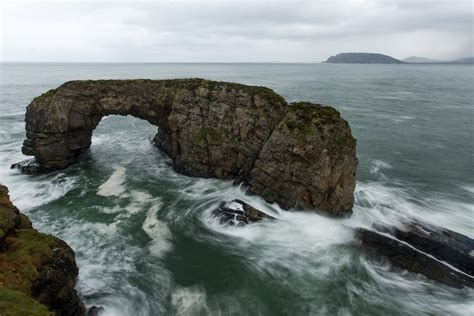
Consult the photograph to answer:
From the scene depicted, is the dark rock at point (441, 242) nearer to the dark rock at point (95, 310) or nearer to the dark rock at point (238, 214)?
the dark rock at point (238, 214)

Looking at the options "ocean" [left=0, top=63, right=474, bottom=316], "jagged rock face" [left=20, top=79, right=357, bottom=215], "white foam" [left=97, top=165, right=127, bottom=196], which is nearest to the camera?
"ocean" [left=0, top=63, right=474, bottom=316]

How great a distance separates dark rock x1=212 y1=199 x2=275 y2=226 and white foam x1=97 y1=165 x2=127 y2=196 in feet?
38.1

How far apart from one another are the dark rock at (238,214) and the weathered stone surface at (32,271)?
13.7 metres

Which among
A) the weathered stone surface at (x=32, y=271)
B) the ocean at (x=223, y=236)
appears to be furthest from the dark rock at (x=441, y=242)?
the weathered stone surface at (x=32, y=271)

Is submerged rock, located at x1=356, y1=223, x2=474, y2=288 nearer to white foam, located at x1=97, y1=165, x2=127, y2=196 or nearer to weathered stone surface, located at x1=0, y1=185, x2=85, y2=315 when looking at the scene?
weathered stone surface, located at x1=0, y1=185, x2=85, y2=315

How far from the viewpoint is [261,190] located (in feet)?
112

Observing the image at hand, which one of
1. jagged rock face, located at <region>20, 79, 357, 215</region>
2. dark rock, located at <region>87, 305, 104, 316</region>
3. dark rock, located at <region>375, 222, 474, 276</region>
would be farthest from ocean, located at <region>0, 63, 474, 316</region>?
jagged rock face, located at <region>20, 79, 357, 215</region>

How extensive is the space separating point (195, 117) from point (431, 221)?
26073mm

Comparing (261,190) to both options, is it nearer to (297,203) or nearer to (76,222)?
(297,203)

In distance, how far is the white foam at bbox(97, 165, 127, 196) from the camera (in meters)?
36.2

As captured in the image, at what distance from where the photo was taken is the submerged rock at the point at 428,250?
24875 millimetres

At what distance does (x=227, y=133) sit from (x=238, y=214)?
10.2 m

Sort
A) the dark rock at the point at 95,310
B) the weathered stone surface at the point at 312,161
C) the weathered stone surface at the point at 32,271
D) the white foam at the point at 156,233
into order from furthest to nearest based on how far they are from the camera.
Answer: the weathered stone surface at the point at 312,161
the white foam at the point at 156,233
the dark rock at the point at 95,310
the weathered stone surface at the point at 32,271

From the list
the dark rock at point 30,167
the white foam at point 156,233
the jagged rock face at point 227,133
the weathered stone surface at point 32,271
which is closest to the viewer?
the weathered stone surface at point 32,271
